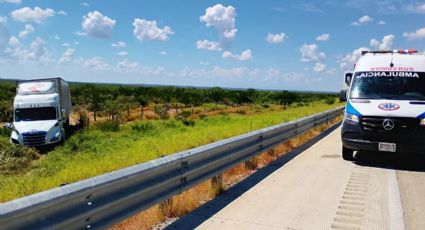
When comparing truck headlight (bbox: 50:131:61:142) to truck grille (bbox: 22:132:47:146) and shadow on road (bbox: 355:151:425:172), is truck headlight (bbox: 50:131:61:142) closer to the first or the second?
truck grille (bbox: 22:132:47:146)

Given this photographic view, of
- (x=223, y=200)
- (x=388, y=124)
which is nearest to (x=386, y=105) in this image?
(x=388, y=124)

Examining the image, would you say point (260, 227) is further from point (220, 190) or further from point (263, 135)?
point (263, 135)

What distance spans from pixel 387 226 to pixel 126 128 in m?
24.8

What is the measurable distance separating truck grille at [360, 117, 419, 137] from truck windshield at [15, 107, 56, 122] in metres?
17.9

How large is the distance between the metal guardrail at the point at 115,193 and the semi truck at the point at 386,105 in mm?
3276

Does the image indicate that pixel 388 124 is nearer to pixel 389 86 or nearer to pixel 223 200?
pixel 389 86

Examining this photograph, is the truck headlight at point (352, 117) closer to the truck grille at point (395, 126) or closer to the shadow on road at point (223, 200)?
the truck grille at point (395, 126)

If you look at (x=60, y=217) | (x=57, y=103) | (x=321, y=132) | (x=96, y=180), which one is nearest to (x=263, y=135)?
(x=96, y=180)

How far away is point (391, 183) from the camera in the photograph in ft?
27.3

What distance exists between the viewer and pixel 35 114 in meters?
23.2

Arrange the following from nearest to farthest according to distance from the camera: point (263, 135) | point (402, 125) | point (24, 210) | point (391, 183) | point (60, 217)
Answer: point (24, 210) < point (60, 217) < point (391, 183) < point (402, 125) < point (263, 135)

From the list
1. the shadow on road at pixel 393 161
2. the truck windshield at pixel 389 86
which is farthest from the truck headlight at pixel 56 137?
the truck windshield at pixel 389 86

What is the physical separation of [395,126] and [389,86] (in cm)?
148

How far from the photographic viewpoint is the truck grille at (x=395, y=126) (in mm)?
9315
